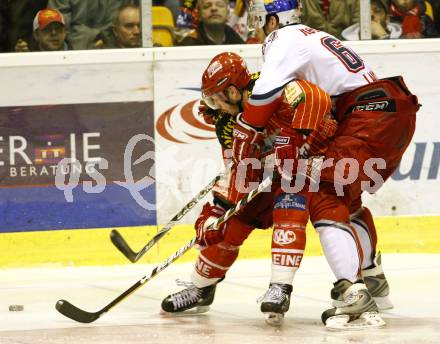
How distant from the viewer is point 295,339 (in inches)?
161

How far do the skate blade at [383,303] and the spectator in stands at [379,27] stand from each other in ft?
6.97

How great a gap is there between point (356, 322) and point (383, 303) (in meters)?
0.53

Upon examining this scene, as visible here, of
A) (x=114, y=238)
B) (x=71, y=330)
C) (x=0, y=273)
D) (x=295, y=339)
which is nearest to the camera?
(x=295, y=339)

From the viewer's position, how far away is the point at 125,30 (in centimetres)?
639

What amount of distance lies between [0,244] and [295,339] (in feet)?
8.67

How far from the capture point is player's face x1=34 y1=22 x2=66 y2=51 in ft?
20.7

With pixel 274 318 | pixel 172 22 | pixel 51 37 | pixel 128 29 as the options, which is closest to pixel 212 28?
pixel 172 22

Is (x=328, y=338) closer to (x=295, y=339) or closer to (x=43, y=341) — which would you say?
(x=295, y=339)

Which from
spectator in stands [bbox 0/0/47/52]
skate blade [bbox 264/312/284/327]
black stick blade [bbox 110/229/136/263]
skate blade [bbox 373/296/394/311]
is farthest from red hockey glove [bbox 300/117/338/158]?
spectator in stands [bbox 0/0/47/52]

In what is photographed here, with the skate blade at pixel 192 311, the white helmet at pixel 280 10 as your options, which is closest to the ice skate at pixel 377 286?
the skate blade at pixel 192 311

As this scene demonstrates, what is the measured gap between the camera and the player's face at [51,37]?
20.7 ft

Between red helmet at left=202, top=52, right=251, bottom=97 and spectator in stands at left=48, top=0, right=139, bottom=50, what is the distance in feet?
6.19

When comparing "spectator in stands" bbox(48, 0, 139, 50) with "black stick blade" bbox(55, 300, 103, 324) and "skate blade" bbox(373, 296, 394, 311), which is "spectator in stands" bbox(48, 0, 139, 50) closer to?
"black stick blade" bbox(55, 300, 103, 324)

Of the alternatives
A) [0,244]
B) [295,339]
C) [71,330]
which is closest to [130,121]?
[0,244]
